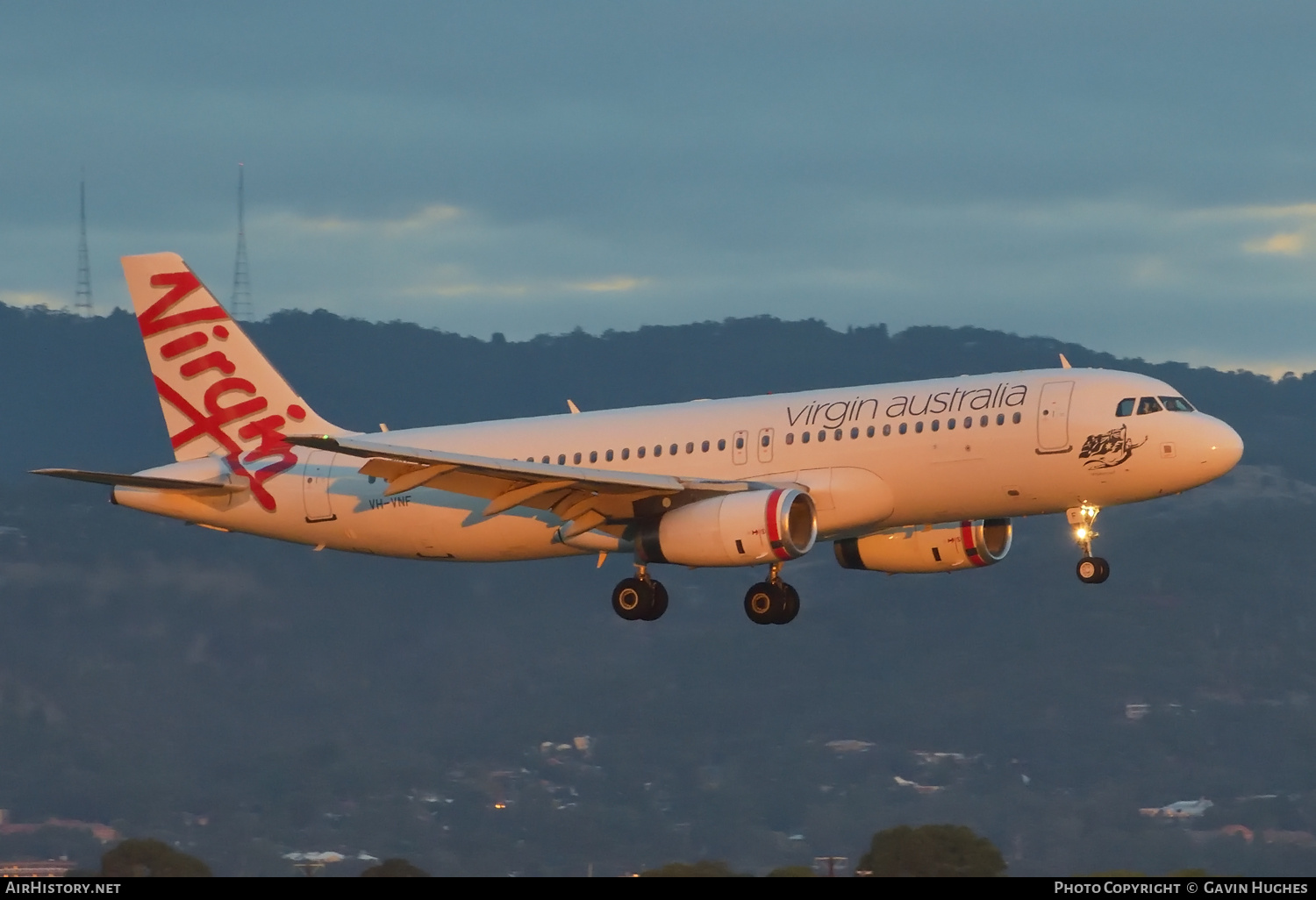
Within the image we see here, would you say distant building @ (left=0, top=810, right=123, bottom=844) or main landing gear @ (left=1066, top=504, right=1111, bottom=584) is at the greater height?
main landing gear @ (left=1066, top=504, right=1111, bottom=584)

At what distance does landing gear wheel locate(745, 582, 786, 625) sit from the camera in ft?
161

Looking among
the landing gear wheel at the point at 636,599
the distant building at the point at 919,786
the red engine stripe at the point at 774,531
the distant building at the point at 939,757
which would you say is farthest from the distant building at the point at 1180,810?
the red engine stripe at the point at 774,531

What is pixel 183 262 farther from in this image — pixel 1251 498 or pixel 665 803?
pixel 1251 498

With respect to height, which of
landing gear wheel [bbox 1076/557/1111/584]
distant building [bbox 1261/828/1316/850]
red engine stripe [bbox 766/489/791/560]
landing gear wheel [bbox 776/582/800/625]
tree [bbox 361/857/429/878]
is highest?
red engine stripe [bbox 766/489/791/560]

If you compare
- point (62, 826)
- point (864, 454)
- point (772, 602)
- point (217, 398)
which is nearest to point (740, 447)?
point (864, 454)

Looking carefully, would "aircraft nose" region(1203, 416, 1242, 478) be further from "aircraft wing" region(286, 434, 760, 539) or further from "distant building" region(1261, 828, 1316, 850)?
"distant building" region(1261, 828, 1316, 850)

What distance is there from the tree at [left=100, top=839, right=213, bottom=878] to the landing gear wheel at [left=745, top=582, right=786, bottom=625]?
13.8 m

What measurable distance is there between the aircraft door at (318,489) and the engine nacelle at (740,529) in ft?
31.8

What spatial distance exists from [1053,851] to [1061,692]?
36.0m

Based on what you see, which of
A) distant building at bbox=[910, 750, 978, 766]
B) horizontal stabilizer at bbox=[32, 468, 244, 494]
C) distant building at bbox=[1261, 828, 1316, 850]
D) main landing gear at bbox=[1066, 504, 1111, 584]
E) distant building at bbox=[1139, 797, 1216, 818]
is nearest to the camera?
main landing gear at bbox=[1066, 504, 1111, 584]

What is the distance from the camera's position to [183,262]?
5644 cm

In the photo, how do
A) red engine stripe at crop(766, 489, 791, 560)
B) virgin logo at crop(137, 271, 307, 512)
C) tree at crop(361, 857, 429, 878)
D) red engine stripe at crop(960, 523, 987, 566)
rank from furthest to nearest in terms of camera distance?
virgin logo at crop(137, 271, 307, 512)
red engine stripe at crop(960, 523, 987, 566)
red engine stripe at crop(766, 489, 791, 560)
tree at crop(361, 857, 429, 878)

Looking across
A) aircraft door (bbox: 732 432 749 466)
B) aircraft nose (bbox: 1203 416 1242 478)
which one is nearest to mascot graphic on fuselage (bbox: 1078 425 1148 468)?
aircraft nose (bbox: 1203 416 1242 478)

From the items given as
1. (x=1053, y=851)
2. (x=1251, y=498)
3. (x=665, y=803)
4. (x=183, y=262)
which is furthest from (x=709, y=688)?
(x=183, y=262)
